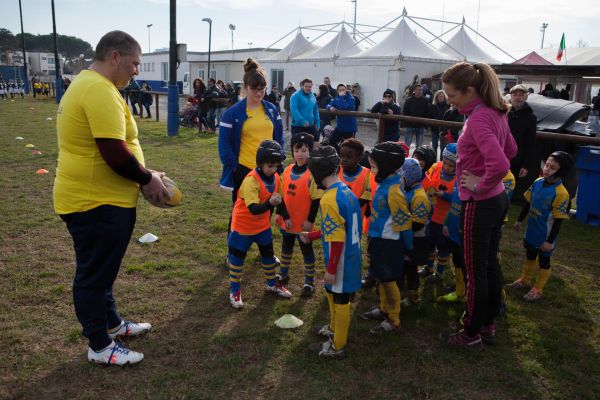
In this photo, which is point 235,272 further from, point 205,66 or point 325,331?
point 205,66

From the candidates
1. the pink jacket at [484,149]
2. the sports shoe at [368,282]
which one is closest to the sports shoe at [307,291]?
the sports shoe at [368,282]

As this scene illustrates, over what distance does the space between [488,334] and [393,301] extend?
77cm

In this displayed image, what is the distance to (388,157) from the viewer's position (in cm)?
370

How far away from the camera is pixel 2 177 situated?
8.93 m

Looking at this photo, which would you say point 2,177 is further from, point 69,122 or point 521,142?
point 521,142

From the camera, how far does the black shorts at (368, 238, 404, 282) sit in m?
3.69

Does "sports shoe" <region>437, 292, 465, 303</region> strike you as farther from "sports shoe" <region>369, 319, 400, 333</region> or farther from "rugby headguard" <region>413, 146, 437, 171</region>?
"rugby headguard" <region>413, 146, 437, 171</region>

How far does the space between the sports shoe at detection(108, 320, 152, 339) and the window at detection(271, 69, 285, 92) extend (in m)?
24.1

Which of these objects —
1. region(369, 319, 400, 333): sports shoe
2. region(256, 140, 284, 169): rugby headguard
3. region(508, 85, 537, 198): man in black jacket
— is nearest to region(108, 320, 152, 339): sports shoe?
region(256, 140, 284, 169): rugby headguard

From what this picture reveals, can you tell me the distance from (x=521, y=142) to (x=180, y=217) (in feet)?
16.0

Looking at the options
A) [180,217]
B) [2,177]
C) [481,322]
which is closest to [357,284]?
[481,322]

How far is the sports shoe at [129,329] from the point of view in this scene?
361cm

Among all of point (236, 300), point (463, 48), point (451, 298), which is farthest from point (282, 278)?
point (463, 48)

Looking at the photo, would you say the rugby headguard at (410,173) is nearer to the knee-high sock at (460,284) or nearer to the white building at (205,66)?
the knee-high sock at (460,284)
